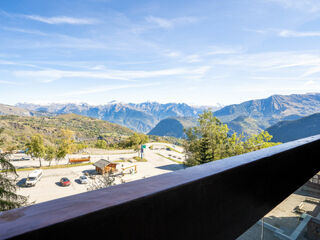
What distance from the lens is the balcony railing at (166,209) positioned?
15.0 inches

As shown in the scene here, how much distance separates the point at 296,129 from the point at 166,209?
650 feet

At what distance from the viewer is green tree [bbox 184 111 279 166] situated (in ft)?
58.1

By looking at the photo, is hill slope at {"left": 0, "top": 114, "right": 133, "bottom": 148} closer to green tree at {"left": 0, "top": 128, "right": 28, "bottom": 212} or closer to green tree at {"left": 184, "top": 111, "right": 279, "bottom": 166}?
green tree at {"left": 184, "top": 111, "right": 279, "bottom": 166}

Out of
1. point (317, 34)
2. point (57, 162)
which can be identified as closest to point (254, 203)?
point (317, 34)

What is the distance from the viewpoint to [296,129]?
Answer: 531ft

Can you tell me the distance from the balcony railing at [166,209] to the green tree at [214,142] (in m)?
17.1

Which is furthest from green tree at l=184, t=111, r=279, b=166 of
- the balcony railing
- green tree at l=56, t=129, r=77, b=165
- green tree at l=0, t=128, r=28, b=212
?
green tree at l=56, t=129, r=77, b=165

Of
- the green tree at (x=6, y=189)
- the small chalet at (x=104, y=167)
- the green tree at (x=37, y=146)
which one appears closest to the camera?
the green tree at (x=6, y=189)

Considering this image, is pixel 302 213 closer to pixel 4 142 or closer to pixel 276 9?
pixel 4 142

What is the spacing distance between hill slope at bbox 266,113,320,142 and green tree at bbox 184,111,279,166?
520 feet

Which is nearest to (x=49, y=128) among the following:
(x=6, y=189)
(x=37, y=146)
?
(x=37, y=146)

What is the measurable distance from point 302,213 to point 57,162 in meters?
41.5

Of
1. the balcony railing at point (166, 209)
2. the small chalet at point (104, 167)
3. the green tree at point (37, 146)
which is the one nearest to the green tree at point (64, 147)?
the green tree at point (37, 146)

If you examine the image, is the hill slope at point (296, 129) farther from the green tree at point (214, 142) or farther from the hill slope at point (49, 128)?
the green tree at point (214, 142)
